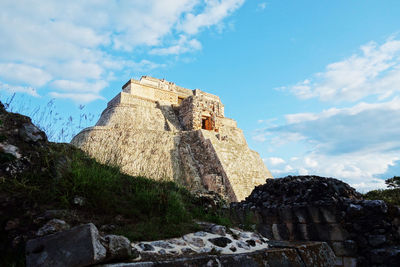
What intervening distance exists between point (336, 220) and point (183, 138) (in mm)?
14741

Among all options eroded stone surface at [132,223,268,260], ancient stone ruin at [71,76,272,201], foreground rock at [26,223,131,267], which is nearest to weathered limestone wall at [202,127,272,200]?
ancient stone ruin at [71,76,272,201]

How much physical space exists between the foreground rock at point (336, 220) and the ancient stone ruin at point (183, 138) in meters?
5.31

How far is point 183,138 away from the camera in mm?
18969

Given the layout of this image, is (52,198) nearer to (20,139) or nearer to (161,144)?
(20,139)

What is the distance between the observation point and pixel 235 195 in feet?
46.8

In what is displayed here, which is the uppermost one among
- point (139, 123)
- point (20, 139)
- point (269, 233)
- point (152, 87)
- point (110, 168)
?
point (152, 87)

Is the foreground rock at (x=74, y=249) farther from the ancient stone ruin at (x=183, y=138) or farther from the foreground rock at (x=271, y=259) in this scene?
the ancient stone ruin at (x=183, y=138)

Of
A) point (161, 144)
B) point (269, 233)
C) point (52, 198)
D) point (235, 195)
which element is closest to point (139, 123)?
point (161, 144)

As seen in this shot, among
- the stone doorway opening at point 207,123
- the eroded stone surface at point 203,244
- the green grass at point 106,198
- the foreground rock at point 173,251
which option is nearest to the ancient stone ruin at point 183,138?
the stone doorway opening at point 207,123

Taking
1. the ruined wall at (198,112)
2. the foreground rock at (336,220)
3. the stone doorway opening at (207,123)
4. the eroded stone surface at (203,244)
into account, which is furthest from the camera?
the stone doorway opening at (207,123)

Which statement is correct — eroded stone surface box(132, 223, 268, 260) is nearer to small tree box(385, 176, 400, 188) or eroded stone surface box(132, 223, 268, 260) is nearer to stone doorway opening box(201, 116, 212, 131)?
small tree box(385, 176, 400, 188)

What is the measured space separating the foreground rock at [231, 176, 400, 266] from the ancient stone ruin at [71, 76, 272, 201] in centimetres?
531

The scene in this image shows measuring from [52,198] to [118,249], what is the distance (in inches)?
53.3

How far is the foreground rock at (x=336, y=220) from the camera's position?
14.9 ft
